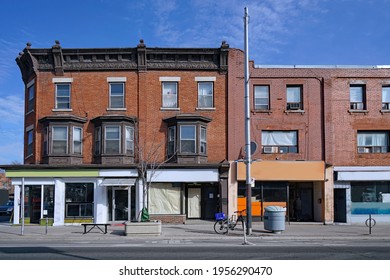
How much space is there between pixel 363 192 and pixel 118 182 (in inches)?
613

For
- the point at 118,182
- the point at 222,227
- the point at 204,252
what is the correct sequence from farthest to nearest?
the point at 118,182
the point at 222,227
the point at 204,252

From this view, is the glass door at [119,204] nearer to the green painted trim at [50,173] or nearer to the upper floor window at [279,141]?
the green painted trim at [50,173]

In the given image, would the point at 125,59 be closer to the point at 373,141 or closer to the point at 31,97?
the point at 31,97

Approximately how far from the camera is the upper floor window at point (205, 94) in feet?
87.6

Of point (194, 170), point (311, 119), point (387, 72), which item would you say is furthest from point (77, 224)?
point (387, 72)

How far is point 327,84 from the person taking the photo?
86.9ft

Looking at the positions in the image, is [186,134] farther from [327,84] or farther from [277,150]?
[327,84]

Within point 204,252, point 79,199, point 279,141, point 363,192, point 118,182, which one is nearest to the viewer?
point 204,252

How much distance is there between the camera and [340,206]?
2659 centimetres

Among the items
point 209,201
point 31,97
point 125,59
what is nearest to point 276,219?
point 209,201

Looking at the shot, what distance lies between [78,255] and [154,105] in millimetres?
15147

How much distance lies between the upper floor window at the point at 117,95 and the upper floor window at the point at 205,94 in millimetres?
5014

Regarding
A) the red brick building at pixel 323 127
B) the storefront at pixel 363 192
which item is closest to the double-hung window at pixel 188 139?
the red brick building at pixel 323 127

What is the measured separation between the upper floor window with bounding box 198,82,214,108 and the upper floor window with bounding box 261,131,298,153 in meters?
4.05
